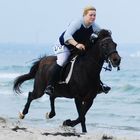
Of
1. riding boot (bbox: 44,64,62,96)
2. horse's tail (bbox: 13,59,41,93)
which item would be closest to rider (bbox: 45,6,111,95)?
riding boot (bbox: 44,64,62,96)

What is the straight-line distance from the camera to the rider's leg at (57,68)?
10344mm

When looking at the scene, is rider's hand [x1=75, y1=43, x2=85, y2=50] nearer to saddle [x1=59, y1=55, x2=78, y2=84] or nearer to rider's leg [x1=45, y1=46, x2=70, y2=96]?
saddle [x1=59, y1=55, x2=78, y2=84]

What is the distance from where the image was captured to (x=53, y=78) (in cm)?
1051

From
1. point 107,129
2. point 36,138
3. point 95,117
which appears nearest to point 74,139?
point 36,138

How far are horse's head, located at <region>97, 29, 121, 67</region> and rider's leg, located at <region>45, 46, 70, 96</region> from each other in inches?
31.4

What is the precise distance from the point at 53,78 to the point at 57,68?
0.72ft

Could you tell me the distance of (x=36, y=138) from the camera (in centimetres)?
872

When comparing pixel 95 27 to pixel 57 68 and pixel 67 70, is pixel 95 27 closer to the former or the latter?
pixel 67 70

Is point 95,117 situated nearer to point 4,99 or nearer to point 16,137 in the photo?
point 4,99

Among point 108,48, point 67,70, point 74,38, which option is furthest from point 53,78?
point 108,48

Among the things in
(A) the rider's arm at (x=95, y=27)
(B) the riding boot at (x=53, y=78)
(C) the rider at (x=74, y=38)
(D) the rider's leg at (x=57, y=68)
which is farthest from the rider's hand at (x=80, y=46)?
(B) the riding boot at (x=53, y=78)

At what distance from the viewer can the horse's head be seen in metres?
9.29

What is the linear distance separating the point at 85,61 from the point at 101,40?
511mm

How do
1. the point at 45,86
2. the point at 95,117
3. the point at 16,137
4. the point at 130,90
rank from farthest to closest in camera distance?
the point at 130,90
the point at 95,117
the point at 45,86
the point at 16,137
